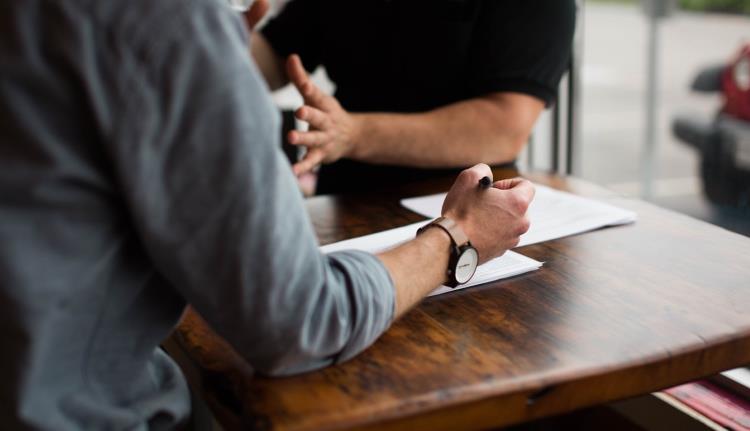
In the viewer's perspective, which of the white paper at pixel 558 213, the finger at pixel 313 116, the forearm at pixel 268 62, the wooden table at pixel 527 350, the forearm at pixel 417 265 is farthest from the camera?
the forearm at pixel 268 62

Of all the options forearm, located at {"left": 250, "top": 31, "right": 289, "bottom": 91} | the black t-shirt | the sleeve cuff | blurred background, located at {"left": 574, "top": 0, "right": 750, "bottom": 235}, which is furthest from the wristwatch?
blurred background, located at {"left": 574, "top": 0, "right": 750, "bottom": 235}

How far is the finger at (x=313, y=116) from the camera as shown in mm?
1358

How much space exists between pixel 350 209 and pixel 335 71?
558 millimetres

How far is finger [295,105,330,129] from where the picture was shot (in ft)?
4.46

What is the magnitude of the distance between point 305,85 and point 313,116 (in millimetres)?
57

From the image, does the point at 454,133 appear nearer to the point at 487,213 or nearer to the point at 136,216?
the point at 487,213

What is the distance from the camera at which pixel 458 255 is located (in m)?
0.96

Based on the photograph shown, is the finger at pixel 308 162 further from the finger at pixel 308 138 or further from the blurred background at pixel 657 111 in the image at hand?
the blurred background at pixel 657 111

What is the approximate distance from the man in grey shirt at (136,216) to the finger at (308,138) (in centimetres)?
52

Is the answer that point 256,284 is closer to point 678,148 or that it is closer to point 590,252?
point 590,252

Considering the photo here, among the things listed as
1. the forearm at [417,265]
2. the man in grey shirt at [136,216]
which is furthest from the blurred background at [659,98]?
the man in grey shirt at [136,216]

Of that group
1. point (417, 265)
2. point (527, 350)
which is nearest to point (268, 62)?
point (417, 265)

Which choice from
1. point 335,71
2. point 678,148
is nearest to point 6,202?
point 335,71

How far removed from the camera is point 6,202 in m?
0.70
